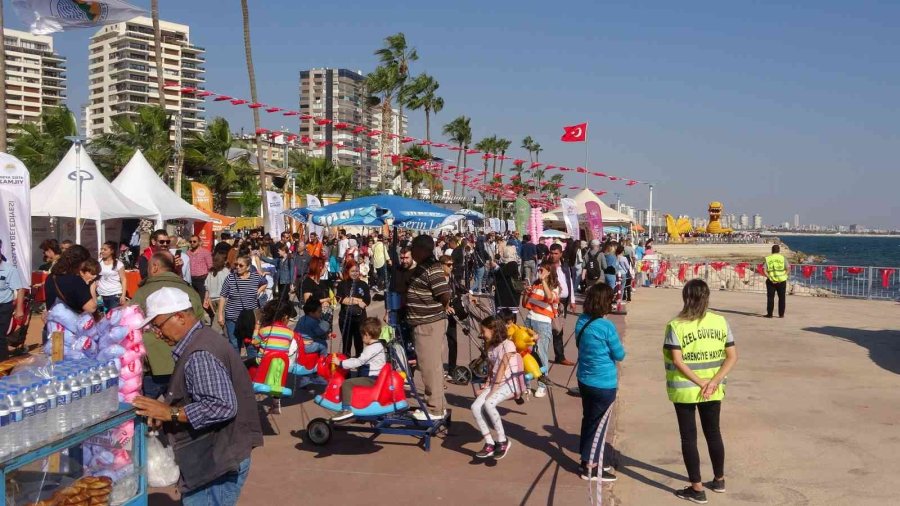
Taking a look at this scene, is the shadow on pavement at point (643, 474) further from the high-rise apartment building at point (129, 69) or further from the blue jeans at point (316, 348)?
the high-rise apartment building at point (129, 69)

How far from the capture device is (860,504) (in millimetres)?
5543

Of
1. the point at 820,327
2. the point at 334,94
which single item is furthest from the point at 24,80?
the point at 820,327

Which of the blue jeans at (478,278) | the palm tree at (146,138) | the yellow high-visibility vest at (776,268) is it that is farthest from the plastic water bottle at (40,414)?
the palm tree at (146,138)

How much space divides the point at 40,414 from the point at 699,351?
426 centimetres

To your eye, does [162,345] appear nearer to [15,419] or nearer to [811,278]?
[15,419]

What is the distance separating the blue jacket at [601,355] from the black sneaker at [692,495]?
0.95 m

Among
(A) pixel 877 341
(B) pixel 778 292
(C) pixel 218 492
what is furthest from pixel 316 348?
(B) pixel 778 292

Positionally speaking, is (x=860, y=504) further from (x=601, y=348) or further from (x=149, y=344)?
(x=149, y=344)

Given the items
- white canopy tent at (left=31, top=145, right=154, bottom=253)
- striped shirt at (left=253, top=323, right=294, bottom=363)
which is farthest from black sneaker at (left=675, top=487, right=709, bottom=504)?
white canopy tent at (left=31, top=145, right=154, bottom=253)

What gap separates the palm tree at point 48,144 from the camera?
34.2 metres

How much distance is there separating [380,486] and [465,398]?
3207 millimetres

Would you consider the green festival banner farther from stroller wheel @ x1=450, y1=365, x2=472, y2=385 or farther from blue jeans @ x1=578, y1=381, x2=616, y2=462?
blue jeans @ x1=578, y1=381, x2=616, y2=462

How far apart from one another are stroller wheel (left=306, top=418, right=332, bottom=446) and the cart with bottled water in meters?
2.71

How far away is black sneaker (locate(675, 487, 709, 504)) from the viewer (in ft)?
18.4
